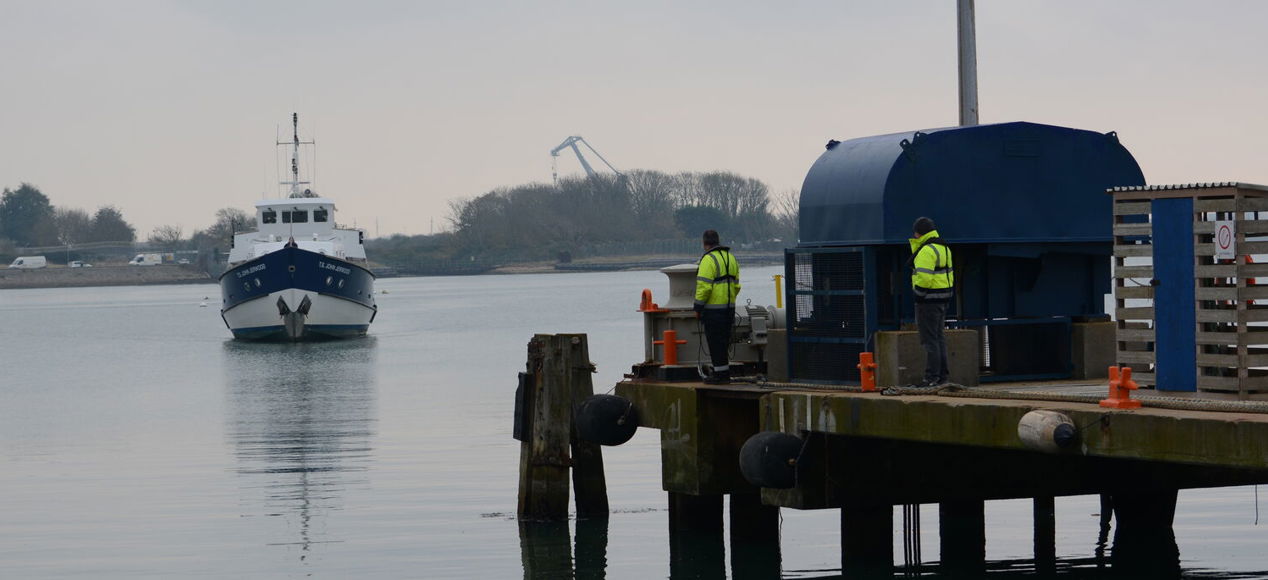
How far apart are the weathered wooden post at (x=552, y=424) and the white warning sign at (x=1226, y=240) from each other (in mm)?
7187

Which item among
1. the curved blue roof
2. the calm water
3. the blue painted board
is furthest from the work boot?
the blue painted board

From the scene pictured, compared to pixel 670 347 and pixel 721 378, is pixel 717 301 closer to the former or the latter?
pixel 721 378

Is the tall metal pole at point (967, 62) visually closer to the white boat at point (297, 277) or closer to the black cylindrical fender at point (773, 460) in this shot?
the black cylindrical fender at point (773, 460)

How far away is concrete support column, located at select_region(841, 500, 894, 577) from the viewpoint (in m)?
15.5

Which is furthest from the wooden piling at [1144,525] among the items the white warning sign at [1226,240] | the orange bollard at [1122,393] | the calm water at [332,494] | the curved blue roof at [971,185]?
the orange bollard at [1122,393]

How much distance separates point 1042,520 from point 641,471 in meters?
7.11

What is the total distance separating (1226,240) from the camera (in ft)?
40.1

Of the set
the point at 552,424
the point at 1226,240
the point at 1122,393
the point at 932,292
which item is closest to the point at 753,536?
the point at 552,424

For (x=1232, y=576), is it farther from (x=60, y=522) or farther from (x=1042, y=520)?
(x=60, y=522)

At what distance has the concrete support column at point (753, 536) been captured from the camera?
17.2 metres

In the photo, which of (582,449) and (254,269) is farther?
(254,269)

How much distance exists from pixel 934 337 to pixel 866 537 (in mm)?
2146

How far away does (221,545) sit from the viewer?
Answer: 63.8 ft

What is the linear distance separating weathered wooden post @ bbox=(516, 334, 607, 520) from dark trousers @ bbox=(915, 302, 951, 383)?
4.26m
